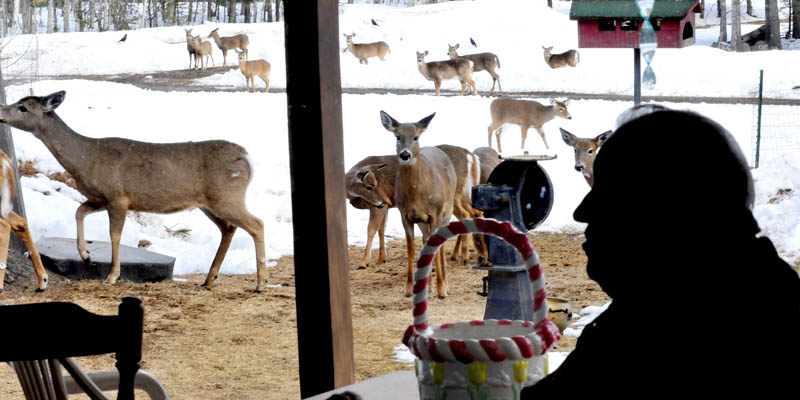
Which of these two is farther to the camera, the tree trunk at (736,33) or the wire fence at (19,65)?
the tree trunk at (736,33)

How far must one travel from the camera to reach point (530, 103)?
31.9ft

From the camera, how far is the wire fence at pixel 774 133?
852 centimetres

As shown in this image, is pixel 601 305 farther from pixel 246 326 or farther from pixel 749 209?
pixel 749 209

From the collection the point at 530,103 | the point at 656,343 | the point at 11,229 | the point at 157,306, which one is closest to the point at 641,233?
the point at 656,343

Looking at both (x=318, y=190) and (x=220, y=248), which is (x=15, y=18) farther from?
(x=318, y=190)

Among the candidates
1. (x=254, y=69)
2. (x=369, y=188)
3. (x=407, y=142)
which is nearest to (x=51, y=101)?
(x=369, y=188)

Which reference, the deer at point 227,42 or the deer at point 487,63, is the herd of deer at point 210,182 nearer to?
the deer at point 487,63

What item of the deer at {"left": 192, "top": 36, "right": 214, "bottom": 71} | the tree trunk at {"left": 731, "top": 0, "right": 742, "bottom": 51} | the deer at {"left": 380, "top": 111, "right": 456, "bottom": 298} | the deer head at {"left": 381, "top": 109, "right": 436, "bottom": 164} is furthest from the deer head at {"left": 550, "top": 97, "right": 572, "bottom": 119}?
the tree trunk at {"left": 731, "top": 0, "right": 742, "bottom": 51}

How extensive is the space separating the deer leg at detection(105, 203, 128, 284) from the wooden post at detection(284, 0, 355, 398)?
4.05 meters

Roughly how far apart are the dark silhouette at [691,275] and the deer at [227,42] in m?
13.1

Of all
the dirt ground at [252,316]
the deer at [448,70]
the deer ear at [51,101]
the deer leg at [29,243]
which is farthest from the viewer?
the deer at [448,70]

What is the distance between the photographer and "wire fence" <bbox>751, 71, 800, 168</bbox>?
8.52m

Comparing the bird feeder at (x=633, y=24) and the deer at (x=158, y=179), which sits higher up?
the bird feeder at (x=633, y=24)

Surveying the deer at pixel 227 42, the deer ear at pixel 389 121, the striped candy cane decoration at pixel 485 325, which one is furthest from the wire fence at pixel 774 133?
the striped candy cane decoration at pixel 485 325
